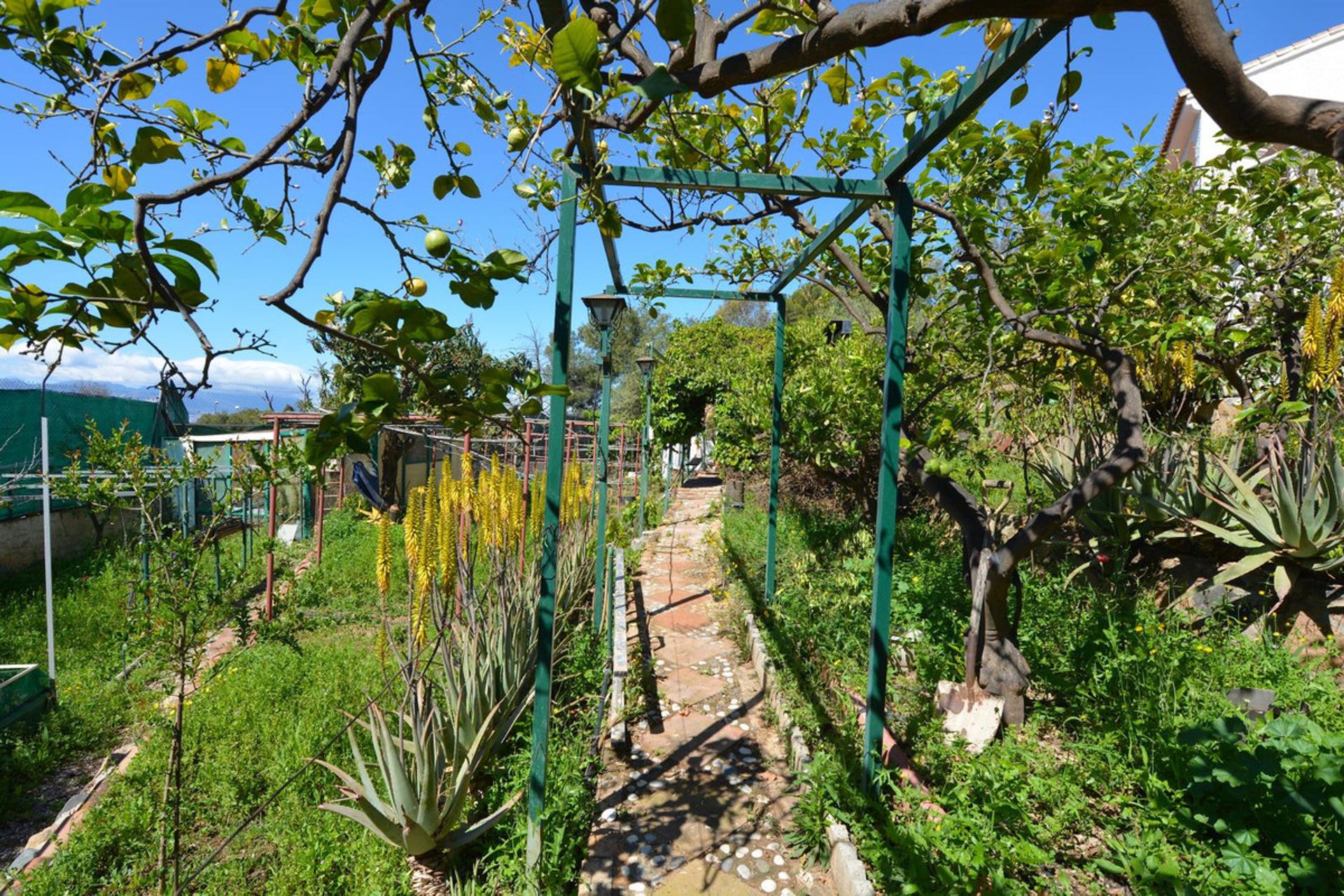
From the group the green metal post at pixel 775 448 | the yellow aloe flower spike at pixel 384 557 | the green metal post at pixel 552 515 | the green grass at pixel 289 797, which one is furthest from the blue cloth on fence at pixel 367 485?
the green metal post at pixel 552 515

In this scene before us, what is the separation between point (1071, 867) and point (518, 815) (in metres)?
2.26

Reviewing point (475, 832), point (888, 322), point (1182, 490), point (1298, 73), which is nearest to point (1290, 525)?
point (1182, 490)

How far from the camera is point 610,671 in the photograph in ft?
13.6

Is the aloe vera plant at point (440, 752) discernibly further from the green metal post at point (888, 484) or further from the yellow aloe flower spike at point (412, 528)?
the green metal post at point (888, 484)

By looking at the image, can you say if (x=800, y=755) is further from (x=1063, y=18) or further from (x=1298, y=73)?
(x=1298, y=73)

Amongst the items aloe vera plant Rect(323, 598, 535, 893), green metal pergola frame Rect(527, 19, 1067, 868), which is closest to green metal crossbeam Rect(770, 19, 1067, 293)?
green metal pergola frame Rect(527, 19, 1067, 868)

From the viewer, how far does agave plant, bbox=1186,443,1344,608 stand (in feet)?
11.6

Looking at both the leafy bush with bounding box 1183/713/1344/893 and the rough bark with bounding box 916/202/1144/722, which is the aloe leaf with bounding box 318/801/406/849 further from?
the leafy bush with bounding box 1183/713/1344/893

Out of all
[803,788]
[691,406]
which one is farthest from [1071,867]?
[691,406]

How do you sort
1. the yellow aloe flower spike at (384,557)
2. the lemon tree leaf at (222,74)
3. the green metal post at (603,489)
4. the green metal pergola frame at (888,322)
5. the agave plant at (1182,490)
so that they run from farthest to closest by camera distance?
the green metal post at (603,489), the agave plant at (1182,490), the yellow aloe flower spike at (384,557), the green metal pergola frame at (888,322), the lemon tree leaf at (222,74)

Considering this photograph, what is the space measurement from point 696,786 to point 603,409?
342 centimetres

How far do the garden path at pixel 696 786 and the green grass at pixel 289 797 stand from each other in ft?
0.66

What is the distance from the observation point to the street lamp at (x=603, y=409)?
16.0 ft

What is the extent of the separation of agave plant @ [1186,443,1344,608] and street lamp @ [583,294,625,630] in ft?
13.8
